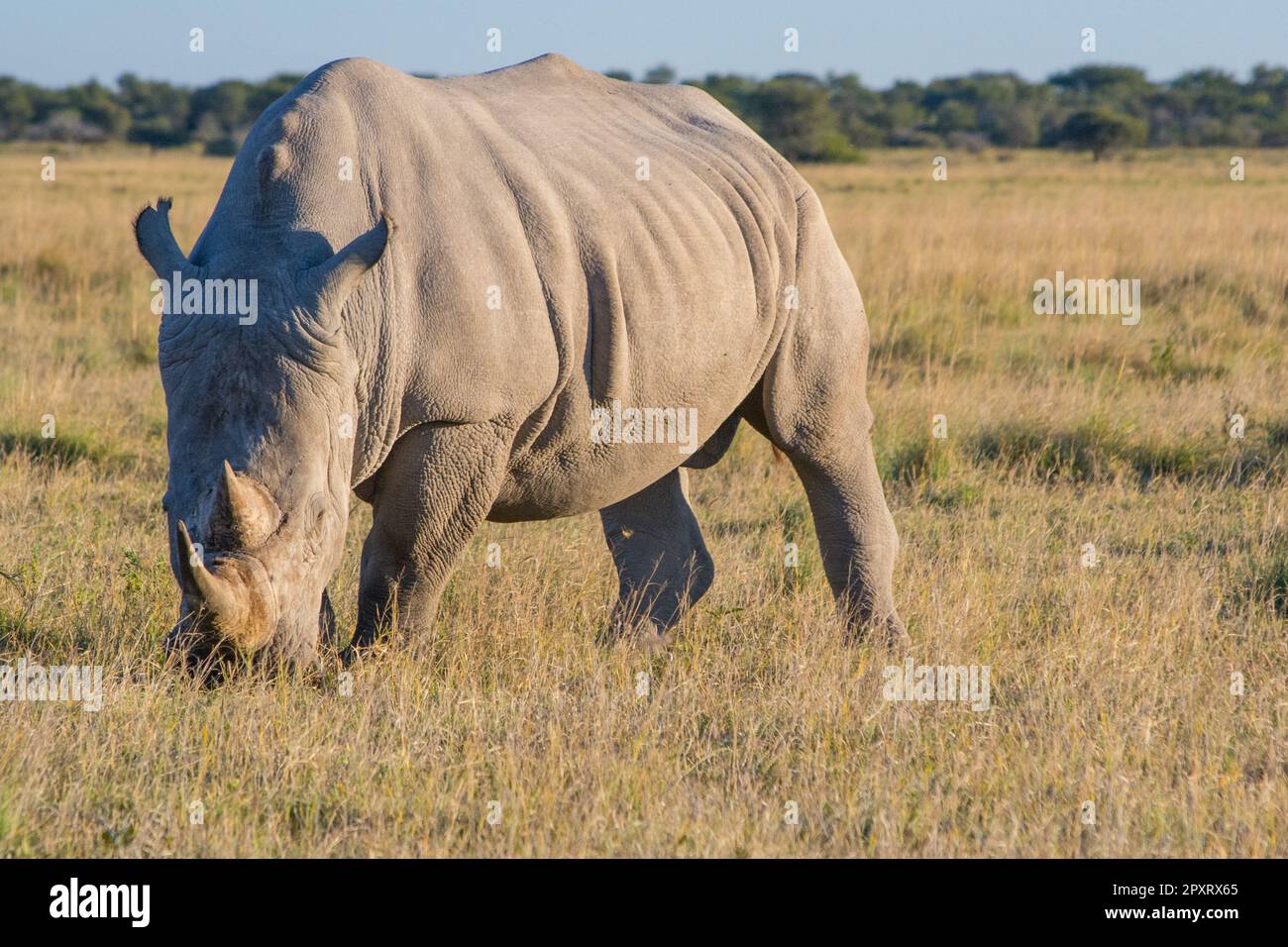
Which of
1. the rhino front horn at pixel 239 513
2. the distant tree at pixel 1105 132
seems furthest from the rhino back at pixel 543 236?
the distant tree at pixel 1105 132

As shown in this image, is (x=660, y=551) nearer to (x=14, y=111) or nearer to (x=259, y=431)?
(x=259, y=431)

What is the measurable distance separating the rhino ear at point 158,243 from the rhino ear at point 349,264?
1.15 ft

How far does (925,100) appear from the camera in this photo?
75000 millimetres

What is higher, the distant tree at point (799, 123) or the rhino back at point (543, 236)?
the distant tree at point (799, 123)

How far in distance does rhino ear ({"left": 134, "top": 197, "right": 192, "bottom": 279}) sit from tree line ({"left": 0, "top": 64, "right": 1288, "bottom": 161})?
39.3 meters

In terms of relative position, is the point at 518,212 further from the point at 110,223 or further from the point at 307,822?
the point at 110,223

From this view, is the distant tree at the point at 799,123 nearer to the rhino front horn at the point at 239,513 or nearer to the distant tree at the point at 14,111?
the distant tree at the point at 14,111

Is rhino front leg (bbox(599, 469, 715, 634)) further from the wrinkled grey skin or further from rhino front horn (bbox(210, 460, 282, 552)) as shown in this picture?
rhino front horn (bbox(210, 460, 282, 552))

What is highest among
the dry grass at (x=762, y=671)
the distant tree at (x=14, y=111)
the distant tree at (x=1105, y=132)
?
the distant tree at (x=14, y=111)

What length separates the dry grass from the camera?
11.5 ft

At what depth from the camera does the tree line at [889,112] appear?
149 ft

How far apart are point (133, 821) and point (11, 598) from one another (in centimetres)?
187

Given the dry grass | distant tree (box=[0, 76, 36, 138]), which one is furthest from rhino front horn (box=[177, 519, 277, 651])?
distant tree (box=[0, 76, 36, 138])

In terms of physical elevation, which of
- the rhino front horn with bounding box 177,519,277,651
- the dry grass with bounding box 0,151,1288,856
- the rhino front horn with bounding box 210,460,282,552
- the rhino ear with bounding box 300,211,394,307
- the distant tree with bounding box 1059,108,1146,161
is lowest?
the dry grass with bounding box 0,151,1288,856
